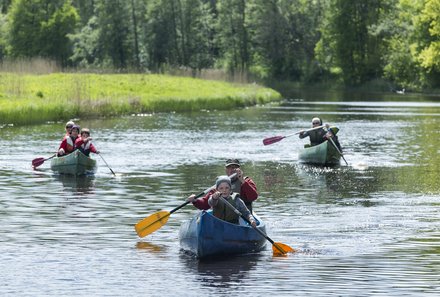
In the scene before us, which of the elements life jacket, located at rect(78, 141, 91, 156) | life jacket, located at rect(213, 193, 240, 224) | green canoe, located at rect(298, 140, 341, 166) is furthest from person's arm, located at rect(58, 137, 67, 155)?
life jacket, located at rect(213, 193, 240, 224)

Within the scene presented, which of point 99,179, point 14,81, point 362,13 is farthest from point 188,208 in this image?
point 362,13

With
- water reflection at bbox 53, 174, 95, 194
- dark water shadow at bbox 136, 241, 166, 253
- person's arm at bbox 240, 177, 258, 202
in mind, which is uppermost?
person's arm at bbox 240, 177, 258, 202

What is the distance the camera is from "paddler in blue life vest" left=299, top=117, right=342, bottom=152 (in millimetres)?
32656

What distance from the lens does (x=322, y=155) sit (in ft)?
107

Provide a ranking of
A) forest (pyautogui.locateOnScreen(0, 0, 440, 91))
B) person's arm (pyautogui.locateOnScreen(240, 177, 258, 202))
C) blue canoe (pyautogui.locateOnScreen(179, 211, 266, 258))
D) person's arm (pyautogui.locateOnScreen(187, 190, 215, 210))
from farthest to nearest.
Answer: forest (pyautogui.locateOnScreen(0, 0, 440, 91))
person's arm (pyautogui.locateOnScreen(240, 177, 258, 202))
person's arm (pyautogui.locateOnScreen(187, 190, 215, 210))
blue canoe (pyautogui.locateOnScreen(179, 211, 266, 258))

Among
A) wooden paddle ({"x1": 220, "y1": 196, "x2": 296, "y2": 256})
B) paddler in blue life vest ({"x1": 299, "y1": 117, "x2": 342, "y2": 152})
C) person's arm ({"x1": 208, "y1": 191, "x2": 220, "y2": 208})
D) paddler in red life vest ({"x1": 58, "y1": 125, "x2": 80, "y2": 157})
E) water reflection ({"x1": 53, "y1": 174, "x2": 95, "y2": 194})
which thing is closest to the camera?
person's arm ({"x1": 208, "y1": 191, "x2": 220, "y2": 208})

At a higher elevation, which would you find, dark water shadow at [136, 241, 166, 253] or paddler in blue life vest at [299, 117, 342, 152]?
paddler in blue life vest at [299, 117, 342, 152]

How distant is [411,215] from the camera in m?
22.0

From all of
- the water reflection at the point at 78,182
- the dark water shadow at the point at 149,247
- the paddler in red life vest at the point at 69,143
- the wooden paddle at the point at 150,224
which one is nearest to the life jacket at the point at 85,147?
the paddler in red life vest at the point at 69,143

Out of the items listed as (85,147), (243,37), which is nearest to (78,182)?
(85,147)

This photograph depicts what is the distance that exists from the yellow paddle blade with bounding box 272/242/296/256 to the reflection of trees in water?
28cm

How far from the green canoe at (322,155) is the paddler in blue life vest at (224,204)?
14945 mm

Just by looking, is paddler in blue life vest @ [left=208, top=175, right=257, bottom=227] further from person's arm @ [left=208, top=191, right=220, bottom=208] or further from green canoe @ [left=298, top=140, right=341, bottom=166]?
green canoe @ [left=298, top=140, right=341, bottom=166]

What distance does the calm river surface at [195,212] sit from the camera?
15414mm
